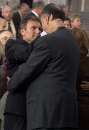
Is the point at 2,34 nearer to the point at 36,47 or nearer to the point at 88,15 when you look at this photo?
the point at 36,47

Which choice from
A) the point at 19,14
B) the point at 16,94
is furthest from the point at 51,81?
the point at 19,14

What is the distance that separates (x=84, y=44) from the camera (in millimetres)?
7934

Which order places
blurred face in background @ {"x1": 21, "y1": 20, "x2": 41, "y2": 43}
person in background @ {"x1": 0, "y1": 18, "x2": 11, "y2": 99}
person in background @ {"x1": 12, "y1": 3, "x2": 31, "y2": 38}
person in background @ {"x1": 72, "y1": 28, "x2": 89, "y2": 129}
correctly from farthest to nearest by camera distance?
person in background @ {"x1": 12, "y1": 3, "x2": 31, "y2": 38} < person in background @ {"x1": 72, "y1": 28, "x2": 89, "y2": 129} < person in background @ {"x1": 0, "y1": 18, "x2": 11, "y2": 99} < blurred face in background @ {"x1": 21, "y1": 20, "x2": 41, "y2": 43}

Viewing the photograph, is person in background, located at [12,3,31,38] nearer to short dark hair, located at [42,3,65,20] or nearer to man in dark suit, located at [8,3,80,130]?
short dark hair, located at [42,3,65,20]

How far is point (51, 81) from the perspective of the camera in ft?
17.9

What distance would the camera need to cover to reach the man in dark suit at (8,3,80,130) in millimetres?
5477

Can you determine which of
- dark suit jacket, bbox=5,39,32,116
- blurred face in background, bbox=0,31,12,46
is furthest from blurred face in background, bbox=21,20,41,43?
blurred face in background, bbox=0,31,12,46

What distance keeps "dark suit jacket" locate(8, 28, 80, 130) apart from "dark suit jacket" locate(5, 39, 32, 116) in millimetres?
327

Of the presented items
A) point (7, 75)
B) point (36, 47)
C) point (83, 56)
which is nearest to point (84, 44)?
point (83, 56)

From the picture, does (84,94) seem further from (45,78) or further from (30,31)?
(45,78)

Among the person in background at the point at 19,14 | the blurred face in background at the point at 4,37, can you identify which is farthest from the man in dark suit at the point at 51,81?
the person in background at the point at 19,14

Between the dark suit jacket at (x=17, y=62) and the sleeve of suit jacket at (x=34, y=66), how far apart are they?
269mm

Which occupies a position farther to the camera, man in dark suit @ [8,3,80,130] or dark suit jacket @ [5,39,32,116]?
dark suit jacket @ [5,39,32,116]

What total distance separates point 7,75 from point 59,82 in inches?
36.2
